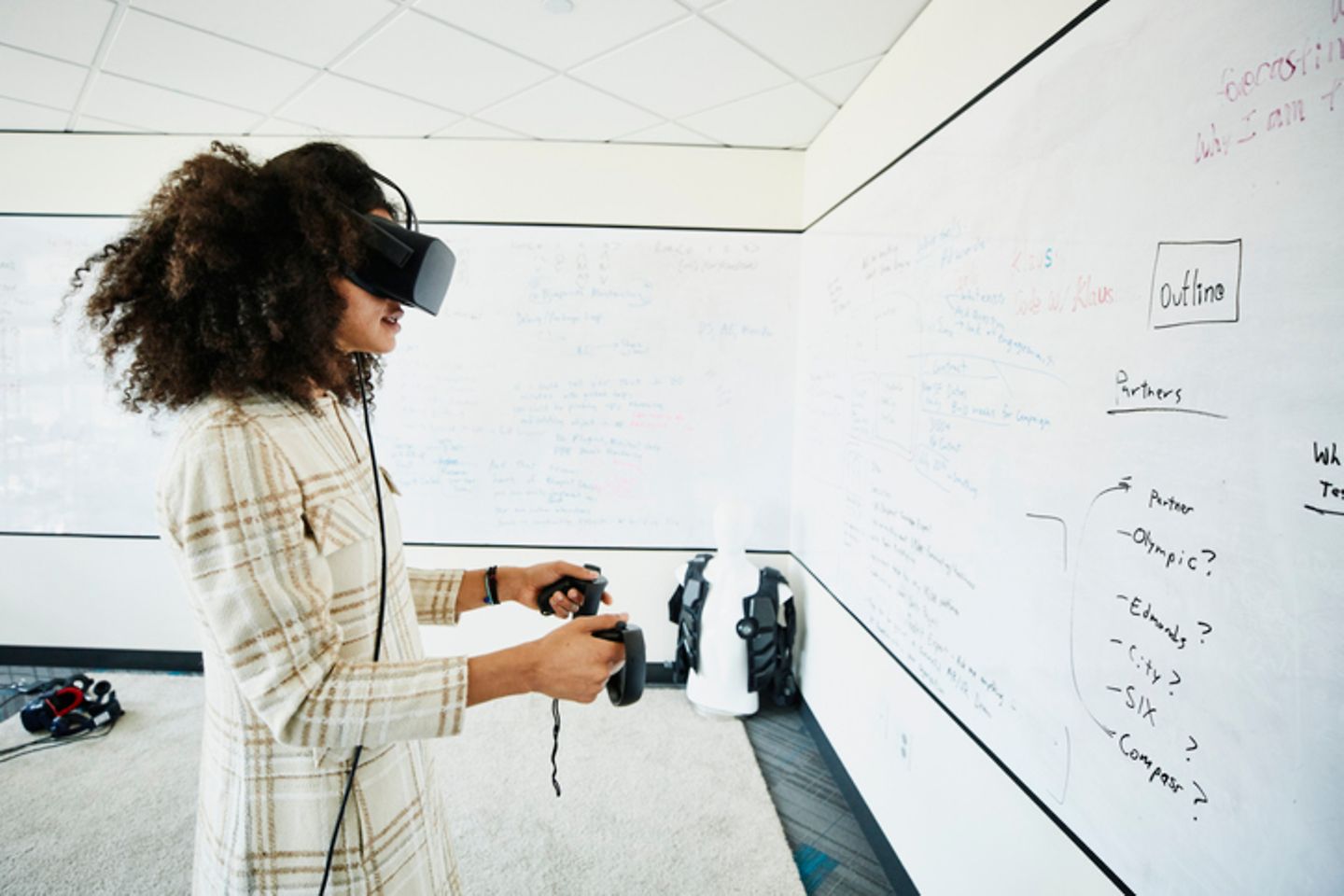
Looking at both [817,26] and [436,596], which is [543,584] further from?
[817,26]

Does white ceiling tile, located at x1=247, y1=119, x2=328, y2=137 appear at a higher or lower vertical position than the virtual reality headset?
higher

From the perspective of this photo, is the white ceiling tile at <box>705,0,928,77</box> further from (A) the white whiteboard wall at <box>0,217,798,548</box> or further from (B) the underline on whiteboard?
(B) the underline on whiteboard

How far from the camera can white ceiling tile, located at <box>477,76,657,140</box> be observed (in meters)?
2.10

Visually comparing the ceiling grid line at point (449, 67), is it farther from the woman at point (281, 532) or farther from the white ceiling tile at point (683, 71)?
the woman at point (281, 532)

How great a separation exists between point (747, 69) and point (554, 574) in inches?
66.5

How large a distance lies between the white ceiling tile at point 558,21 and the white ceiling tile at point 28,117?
198 cm

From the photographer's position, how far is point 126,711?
95.6 inches

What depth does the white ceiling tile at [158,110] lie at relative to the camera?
2.14 m

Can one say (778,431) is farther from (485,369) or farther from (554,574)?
Answer: (554,574)

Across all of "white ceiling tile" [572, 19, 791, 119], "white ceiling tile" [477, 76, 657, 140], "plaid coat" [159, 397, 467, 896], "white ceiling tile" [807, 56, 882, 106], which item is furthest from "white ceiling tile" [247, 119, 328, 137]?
"plaid coat" [159, 397, 467, 896]

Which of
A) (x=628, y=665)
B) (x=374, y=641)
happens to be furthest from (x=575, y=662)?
(x=374, y=641)

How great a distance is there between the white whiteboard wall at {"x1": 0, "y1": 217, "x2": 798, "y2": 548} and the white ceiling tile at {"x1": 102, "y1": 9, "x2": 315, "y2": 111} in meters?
0.75

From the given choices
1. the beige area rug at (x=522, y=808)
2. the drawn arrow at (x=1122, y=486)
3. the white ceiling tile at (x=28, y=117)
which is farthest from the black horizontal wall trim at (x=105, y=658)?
the drawn arrow at (x=1122, y=486)

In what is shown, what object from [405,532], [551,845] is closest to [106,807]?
[405,532]
